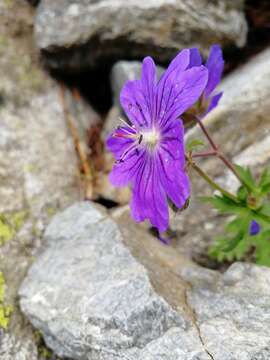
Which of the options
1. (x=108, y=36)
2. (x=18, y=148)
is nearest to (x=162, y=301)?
(x=18, y=148)

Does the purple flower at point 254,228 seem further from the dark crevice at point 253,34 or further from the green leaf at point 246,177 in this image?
the dark crevice at point 253,34

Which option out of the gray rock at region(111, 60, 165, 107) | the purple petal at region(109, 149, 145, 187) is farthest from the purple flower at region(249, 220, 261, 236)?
the gray rock at region(111, 60, 165, 107)

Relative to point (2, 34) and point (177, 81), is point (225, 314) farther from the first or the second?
point (2, 34)

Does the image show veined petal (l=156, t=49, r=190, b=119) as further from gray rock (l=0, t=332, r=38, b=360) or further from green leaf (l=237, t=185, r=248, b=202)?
gray rock (l=0, t=332, r=38, b=360)

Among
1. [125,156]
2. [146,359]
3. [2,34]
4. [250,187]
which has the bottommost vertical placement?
[146,359]

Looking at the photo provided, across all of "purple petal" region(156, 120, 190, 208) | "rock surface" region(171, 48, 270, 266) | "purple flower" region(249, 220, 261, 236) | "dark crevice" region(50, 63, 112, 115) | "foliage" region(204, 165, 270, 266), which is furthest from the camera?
"dark crevice" region(50, 63, 112, 115)
